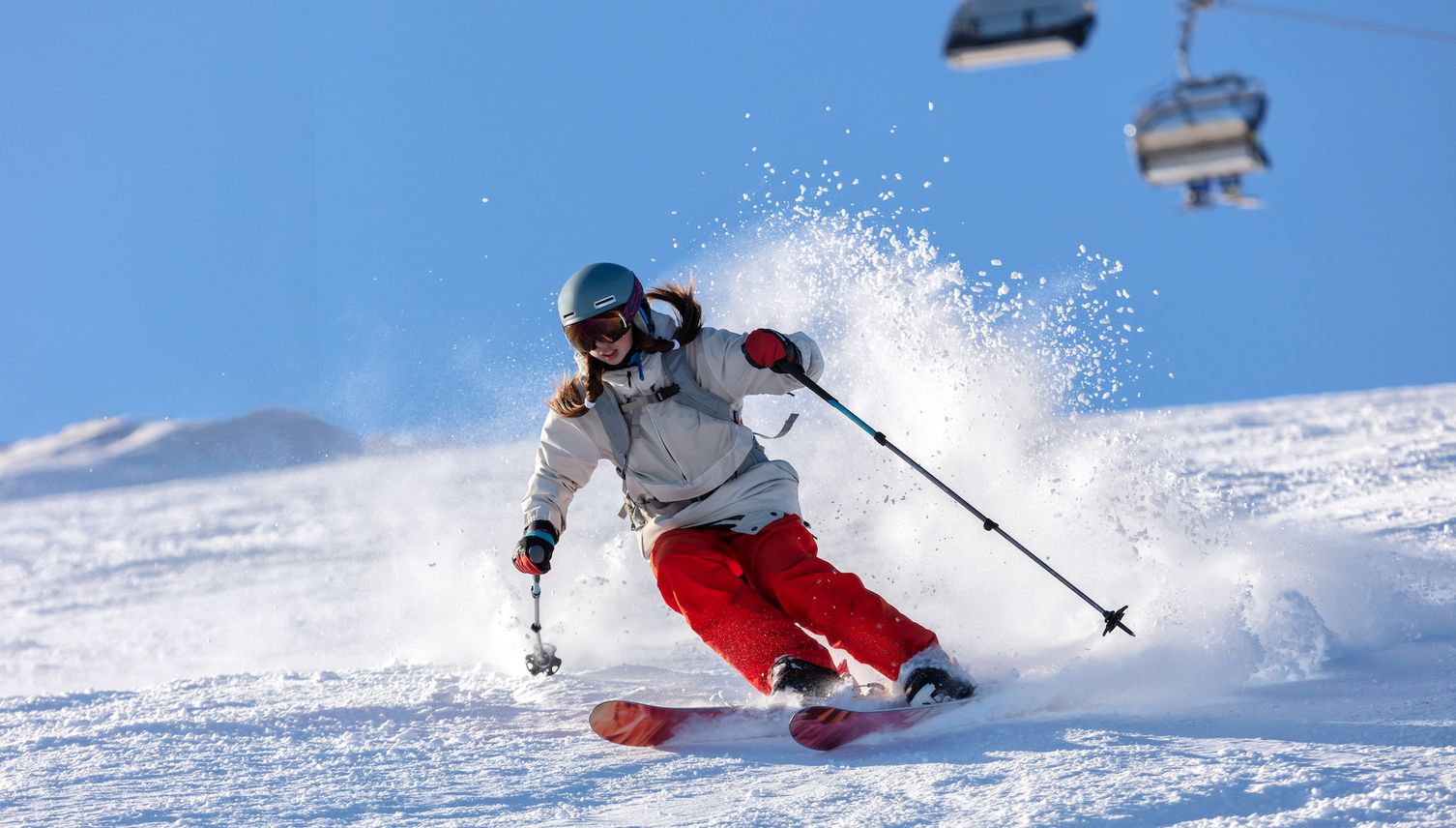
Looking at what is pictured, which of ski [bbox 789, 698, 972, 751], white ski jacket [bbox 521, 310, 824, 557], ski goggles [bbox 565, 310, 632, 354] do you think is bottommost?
ski [bbox 789, 698, 972, 751]

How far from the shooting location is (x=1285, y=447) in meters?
12.3

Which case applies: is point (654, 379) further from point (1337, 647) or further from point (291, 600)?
point (291, 600)

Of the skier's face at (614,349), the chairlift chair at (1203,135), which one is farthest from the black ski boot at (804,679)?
the chairlift chair at (1203,135)

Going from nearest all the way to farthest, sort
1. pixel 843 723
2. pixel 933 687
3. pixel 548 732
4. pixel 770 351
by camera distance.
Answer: pixel 843 723, pixel 933 687, pixel 548 732, pixel 770 351

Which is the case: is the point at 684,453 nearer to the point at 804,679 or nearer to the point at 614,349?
the point at 614,349

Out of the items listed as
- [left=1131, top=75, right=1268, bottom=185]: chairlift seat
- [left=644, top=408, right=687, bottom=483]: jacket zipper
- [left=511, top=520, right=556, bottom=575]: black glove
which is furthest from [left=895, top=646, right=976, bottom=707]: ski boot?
[left=1131, top=75, right=1268, bottom=185]: chairlift seat

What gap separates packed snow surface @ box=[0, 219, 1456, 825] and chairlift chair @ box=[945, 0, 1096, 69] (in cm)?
160

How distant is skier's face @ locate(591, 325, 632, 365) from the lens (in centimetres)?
439

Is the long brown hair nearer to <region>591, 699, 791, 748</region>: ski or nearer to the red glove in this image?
the red glove

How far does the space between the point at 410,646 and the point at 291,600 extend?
2.73 meters

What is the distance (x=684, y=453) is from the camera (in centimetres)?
452

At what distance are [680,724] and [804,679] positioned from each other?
386 millimetres

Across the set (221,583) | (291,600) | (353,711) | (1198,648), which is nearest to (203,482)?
(221,583)

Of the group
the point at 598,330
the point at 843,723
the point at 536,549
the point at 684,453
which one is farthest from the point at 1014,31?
the point at 536,549
